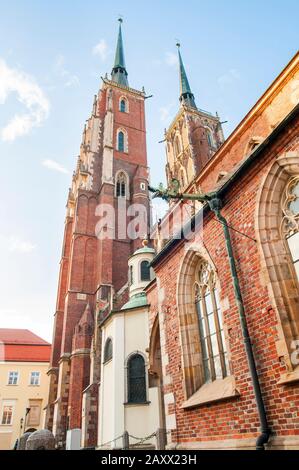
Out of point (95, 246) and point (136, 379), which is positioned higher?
point (95, 246)

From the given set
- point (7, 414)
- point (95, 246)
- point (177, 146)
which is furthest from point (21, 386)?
point (177, 146)

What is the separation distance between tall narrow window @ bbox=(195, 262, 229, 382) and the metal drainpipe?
1200 millimetres

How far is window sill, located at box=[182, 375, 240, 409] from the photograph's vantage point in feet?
19.8

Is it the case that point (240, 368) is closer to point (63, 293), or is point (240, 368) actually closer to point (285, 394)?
point (285, 394)

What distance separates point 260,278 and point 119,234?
21201 millimetres

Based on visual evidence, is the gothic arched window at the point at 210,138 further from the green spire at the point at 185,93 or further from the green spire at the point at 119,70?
the green spire at the point at 119,70

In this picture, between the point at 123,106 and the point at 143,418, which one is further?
the point at 123,106

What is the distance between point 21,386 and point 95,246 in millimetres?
17433

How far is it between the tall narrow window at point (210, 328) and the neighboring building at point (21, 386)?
29.3 metres

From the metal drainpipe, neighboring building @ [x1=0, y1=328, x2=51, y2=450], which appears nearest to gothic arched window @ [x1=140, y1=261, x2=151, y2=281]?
the metal drainpipe

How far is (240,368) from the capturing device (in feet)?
19.7

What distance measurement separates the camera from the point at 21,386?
32.6 metres

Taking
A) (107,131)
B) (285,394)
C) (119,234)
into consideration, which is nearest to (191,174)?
(107,131)

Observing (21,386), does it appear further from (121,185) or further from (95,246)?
(121,185)
